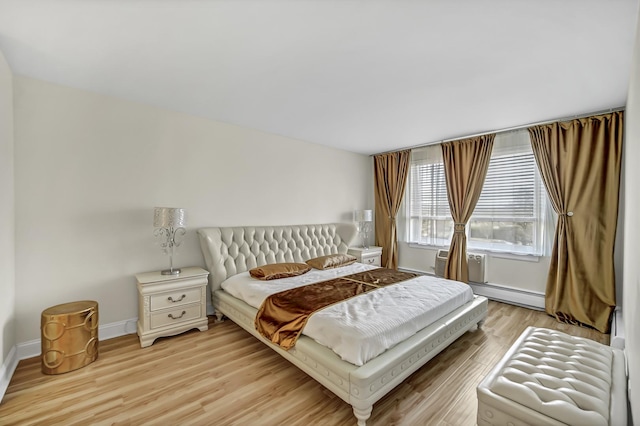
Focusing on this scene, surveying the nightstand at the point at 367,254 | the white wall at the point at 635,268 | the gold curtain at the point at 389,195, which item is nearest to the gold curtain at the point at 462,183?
the gold curtain at the point at 389,195

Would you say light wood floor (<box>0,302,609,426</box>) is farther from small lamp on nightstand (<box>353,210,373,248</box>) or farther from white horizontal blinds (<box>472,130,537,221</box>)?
small lamp on nightstand (<box>353,210,373,248</box>)

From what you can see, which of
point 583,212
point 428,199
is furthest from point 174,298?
point 583,212

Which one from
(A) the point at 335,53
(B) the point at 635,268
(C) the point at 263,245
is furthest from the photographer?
(C) the point at 263,245

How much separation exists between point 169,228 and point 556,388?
11.7ft

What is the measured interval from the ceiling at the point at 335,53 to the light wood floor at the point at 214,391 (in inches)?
102

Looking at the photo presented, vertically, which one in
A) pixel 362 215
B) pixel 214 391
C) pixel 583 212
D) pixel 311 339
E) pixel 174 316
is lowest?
pixel 214 391

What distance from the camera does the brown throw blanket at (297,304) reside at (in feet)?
7.31

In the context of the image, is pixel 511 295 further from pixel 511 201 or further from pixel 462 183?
pixel 462 183

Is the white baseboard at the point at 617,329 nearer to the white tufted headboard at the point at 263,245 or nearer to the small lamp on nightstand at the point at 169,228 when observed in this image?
the white tufted headboard at the point at 263,245

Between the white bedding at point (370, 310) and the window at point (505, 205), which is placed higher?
the window at point (505, 205)

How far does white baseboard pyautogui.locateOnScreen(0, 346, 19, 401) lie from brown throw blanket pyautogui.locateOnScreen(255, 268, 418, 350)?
1848 millimetres

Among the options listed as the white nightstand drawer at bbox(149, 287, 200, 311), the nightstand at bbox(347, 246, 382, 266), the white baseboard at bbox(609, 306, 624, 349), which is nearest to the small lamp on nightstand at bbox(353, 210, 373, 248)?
the nightstand at bbox(347, 246, 382, 266)

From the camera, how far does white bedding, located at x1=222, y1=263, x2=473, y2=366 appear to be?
1865 mm

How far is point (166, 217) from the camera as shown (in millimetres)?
2807
